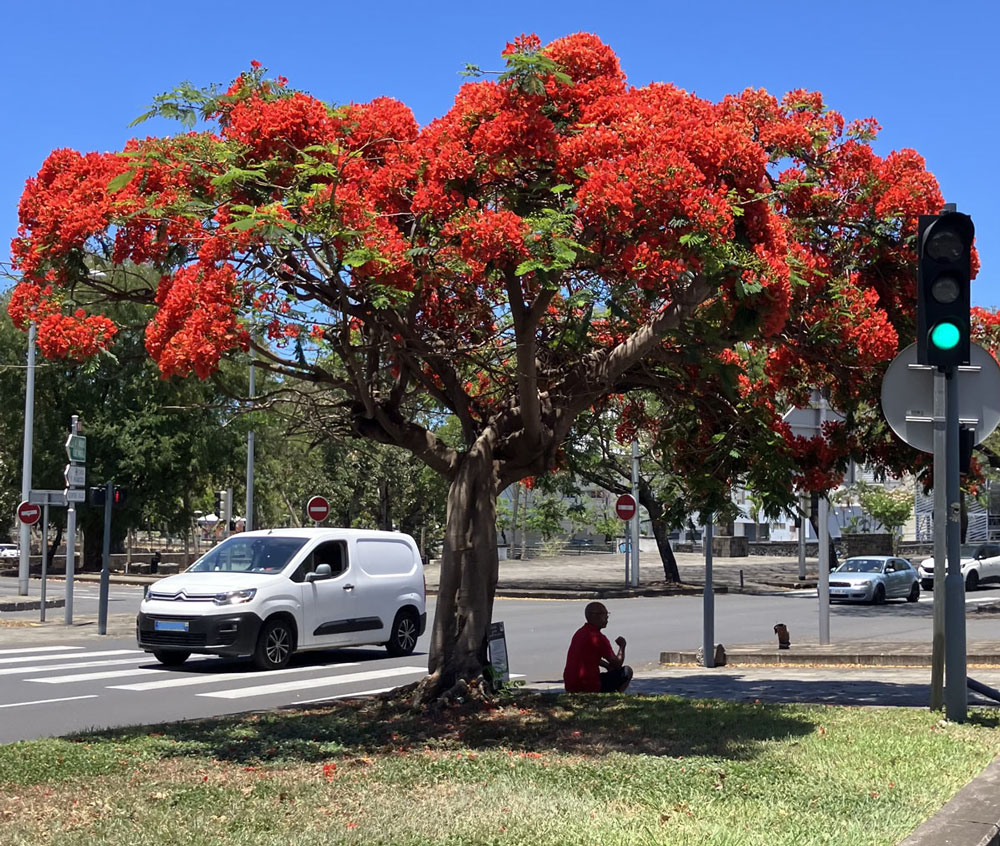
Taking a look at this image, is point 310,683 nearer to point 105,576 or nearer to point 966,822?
point 105,576

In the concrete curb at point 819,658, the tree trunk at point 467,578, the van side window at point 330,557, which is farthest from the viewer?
the van side window at point 330,557

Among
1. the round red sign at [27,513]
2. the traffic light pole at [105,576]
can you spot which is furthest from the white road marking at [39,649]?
the round red sign at [27,513]

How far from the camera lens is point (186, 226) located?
9664mm

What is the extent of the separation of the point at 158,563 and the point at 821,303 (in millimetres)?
43428

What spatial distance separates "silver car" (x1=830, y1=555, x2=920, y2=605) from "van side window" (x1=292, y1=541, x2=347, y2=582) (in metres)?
20.8

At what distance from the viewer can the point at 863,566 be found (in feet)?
121

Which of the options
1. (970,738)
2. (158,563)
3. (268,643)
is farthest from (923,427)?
(158,563)

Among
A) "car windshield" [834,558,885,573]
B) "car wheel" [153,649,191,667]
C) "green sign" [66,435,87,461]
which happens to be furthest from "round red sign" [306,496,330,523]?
"car windshield" [834,558,885,573]

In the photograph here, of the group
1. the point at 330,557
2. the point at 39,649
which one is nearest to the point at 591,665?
the point at 330,557

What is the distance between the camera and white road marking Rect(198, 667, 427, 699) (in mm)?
14219

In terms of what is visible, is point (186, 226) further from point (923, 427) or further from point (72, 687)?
point (72, 687)

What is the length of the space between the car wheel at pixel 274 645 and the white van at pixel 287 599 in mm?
13

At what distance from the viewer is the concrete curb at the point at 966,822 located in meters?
5.94

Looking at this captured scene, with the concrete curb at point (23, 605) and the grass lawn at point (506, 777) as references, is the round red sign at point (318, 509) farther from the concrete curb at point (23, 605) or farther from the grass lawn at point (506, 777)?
the grass lawn at point (506, 777)
